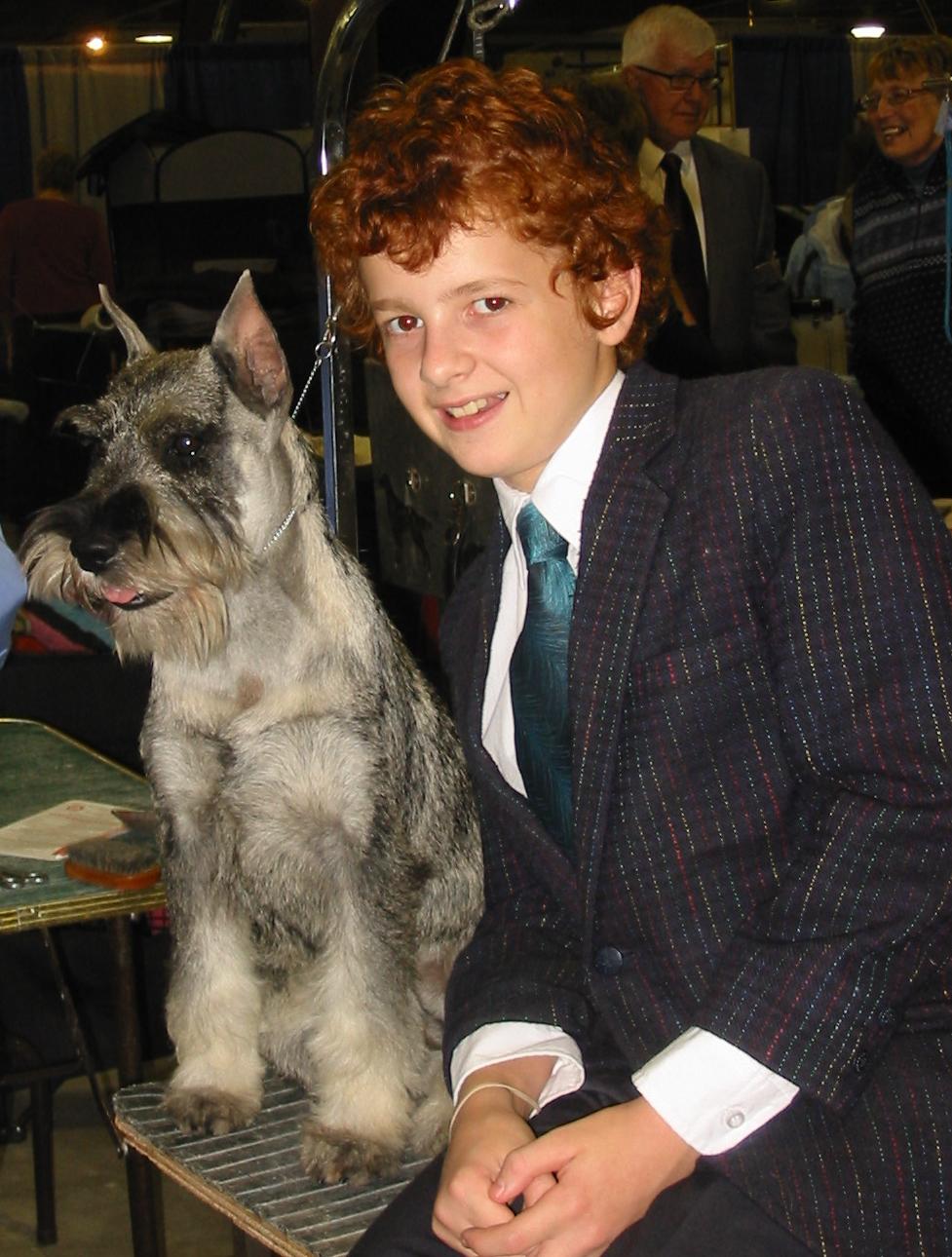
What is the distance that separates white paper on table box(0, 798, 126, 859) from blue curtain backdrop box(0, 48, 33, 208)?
6.18 metres

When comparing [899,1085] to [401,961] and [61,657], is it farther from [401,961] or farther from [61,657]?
[61,657]

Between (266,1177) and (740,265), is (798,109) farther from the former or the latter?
(266,1177)

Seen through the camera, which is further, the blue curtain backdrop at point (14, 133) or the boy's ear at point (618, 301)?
the blue curtain backdrop at point (14, 133)

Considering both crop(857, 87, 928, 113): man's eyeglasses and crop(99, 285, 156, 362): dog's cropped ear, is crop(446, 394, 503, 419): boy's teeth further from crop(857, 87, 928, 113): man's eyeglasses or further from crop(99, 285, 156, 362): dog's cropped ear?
crop(857, 87, 928, 113): man's eyeglasses

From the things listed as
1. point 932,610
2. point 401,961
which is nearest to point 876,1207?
point 932,610

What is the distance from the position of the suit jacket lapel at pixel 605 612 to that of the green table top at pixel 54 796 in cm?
83

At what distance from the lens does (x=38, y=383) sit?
6703 millimetres

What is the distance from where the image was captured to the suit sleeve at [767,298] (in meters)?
4.12

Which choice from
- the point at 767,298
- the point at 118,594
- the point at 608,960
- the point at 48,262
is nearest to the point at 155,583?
the point at 118,594

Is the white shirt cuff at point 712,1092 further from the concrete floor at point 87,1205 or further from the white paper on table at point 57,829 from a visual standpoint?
the concrete floor at point 87,1205

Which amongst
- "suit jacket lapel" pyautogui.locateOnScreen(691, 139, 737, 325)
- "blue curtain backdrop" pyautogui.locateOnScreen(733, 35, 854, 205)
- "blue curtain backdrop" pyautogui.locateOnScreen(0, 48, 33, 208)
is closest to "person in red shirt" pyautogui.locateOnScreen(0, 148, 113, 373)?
"blue curtain backdrop" pyautogui.locateOnScreen(0, 48, 33, 208)

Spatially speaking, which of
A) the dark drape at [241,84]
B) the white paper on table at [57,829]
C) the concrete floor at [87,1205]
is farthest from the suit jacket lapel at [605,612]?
the dark drape at [241,84]

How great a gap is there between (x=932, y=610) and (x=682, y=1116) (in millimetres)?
399

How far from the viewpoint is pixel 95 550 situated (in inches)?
66.1
